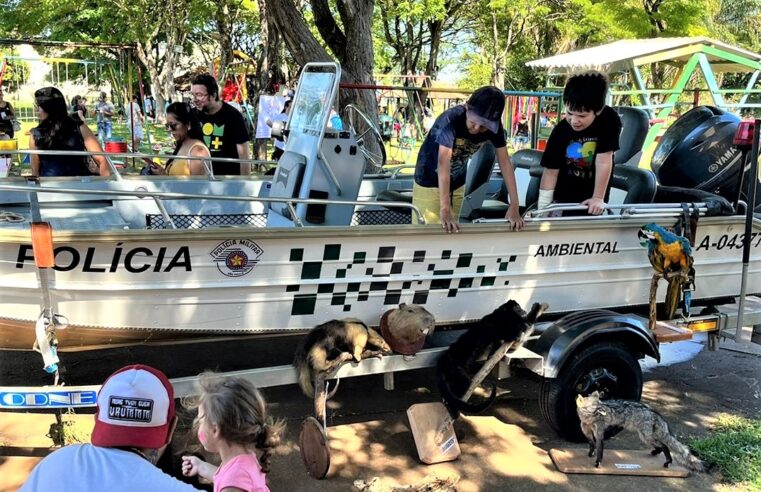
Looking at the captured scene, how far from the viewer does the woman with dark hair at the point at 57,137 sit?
5211mm

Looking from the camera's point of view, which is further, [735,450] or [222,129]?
[222,129]

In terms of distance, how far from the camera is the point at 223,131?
5812mm

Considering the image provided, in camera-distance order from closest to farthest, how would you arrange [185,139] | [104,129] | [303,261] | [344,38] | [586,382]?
[303,261] → [586,382] → [185,139] → [344,38] → [104,129]

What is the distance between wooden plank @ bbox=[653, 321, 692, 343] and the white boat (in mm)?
242

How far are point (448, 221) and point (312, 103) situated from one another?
4.88ft

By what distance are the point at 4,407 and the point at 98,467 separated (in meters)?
1.93

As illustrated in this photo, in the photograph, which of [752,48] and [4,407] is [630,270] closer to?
[4,407]

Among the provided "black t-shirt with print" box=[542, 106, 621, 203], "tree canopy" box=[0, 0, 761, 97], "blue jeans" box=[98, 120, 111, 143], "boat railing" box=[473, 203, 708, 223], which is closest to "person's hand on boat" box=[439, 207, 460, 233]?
"boat railing" box=[473, 203, 708, 223]

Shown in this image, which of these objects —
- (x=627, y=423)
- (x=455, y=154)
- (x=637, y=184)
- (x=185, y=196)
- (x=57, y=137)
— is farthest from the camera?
(x=57, y=137)

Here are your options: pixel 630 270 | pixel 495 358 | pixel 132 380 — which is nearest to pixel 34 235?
pixel 132 380

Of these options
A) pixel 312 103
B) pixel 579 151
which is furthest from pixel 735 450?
pixel 312 103

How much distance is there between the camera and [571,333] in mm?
3922

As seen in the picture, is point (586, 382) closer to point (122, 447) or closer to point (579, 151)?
point (579, 151)

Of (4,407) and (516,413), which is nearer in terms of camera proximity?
(4,407)
